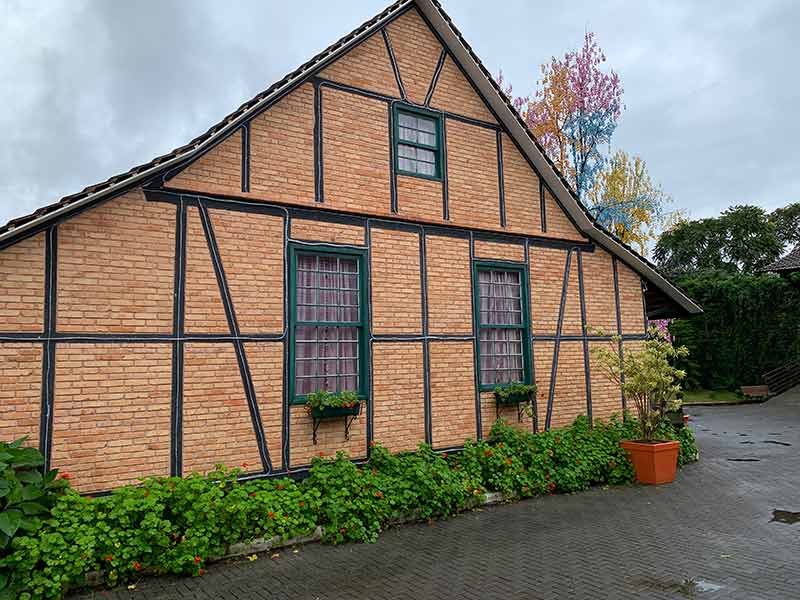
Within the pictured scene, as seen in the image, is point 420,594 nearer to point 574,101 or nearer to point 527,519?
point 527,519

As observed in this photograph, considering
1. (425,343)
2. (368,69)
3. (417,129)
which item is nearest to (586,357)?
(425,343)

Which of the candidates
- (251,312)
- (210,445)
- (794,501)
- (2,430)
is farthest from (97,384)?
(794,501)

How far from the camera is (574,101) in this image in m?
23.5

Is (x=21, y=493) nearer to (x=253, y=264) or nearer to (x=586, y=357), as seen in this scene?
(x=253, y=264)

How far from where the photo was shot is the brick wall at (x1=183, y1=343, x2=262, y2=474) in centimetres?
773

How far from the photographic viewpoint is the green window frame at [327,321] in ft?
28.7

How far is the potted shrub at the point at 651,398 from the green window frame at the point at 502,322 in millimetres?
1381

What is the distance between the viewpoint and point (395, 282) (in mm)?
9680

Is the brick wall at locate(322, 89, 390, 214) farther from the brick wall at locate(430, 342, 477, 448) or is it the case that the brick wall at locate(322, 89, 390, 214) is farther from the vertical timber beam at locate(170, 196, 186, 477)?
the brick wall at locate(430, 342, 477, 448)

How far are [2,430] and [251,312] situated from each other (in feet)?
10.2

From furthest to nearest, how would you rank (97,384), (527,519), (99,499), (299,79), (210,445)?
(299,79) < (527,519) < (210,445) < (97,384) < (99,499)

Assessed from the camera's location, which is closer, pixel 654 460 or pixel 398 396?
pixel 398 396

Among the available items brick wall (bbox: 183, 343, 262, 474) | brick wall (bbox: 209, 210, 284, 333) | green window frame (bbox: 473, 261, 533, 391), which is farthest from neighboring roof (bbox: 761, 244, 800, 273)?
brick wall (bbox: 183, 343, 262, 474)

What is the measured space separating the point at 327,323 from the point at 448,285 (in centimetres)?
→ 235
